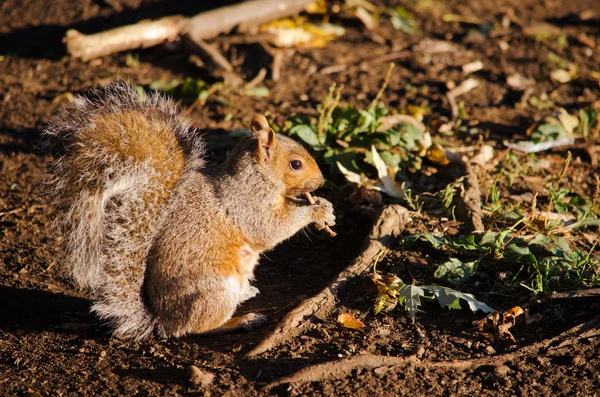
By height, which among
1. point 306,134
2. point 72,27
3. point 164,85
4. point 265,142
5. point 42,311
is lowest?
point 42,311

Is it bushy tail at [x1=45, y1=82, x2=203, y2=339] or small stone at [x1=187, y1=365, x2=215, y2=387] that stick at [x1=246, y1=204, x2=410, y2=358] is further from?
bushy tail at [x1=45, y1=82, x2=203, y2=339]

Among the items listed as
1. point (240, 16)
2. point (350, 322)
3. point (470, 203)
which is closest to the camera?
point (350, 322)

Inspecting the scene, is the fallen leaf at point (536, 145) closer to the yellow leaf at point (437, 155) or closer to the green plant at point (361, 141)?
the yellow leaf at point (437, 155)

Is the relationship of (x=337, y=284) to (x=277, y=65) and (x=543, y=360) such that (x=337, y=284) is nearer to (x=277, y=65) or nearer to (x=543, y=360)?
(x=543, y=360)

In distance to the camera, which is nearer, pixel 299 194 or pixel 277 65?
pixel 299 194

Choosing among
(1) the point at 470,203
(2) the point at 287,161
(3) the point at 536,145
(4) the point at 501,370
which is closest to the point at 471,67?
(3) the point at 536,145

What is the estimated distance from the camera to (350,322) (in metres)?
3.46

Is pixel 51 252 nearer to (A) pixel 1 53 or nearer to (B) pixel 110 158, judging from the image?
(B) pixel 110 158

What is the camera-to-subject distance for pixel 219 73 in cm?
612

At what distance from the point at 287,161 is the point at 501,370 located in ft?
5.23

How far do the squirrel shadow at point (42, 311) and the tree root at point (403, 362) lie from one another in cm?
138

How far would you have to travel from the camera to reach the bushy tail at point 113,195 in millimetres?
3375

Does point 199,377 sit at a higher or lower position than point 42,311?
lower

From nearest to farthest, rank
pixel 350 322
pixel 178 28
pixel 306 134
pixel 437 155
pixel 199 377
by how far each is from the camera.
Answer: pixel 199 377
pixel 350 322
pixel 306 134
pixel 437 155
pixel 178 28
